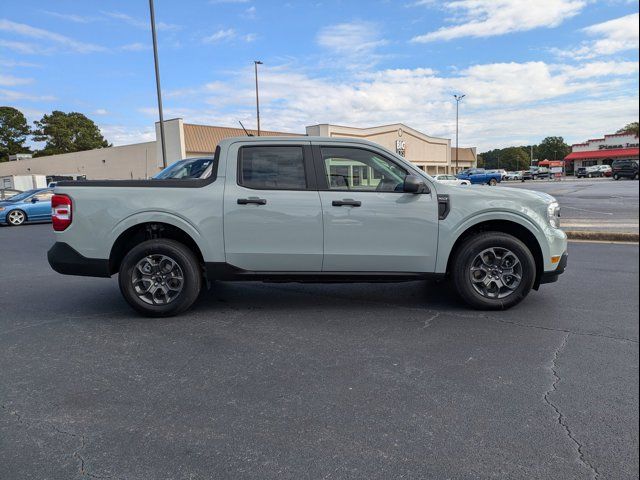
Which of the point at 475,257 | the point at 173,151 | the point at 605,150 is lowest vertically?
the point at 475,257

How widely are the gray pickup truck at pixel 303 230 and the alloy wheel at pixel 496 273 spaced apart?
0.5 inches

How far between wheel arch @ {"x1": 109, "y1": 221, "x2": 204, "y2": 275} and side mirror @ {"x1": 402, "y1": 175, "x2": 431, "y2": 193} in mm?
2262

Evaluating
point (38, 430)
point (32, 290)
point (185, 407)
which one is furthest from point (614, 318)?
point (32, 290)

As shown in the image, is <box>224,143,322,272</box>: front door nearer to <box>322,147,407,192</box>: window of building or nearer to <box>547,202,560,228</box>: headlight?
<box>322,147,407,192</box>: window of building

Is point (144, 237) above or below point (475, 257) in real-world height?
above

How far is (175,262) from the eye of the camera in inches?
196

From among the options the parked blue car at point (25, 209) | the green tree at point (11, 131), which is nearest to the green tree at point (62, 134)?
the green tree at point (11, 131)

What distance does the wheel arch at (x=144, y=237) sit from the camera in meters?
5.08

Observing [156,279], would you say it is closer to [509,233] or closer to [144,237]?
[144,237]

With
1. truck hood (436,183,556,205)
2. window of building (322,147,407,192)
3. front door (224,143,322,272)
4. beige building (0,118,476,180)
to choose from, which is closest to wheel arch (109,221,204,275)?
front door (224,143,322,272)

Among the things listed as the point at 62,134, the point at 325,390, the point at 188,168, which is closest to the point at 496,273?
the point at 325,390

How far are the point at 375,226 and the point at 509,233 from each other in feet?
5.03

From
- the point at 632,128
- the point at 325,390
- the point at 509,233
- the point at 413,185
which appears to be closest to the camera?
the point at 632,128

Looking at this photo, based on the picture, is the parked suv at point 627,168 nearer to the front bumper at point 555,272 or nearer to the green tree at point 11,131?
the front bumper at point 555,272
